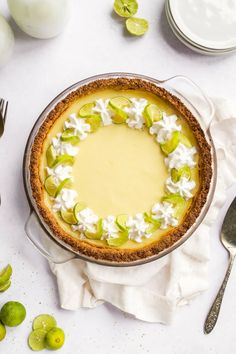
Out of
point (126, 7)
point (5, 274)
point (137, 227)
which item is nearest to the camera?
point (137, 227)

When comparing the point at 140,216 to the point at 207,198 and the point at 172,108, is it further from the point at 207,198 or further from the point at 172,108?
the point at 172,108

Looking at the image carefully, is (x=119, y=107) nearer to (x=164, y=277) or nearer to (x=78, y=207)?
(x=78, y=207)

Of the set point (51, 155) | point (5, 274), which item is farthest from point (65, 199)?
point (5, 274)

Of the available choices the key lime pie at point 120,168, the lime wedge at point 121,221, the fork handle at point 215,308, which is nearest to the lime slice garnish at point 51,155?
the key lime pie at point 120,168

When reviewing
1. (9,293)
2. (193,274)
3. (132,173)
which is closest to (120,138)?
(132,173)

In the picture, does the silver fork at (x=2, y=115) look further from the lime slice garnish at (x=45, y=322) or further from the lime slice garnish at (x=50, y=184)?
the lime slice garnish at (x=45, y=322)
